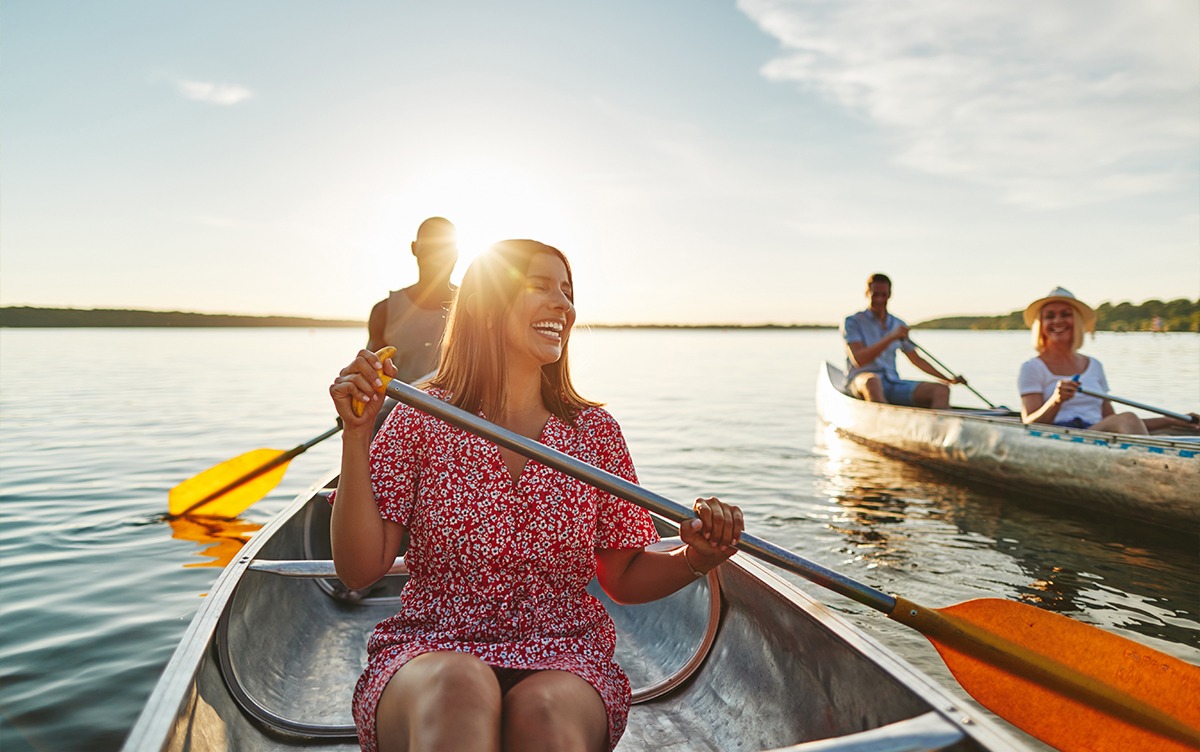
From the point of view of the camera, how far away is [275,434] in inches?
475

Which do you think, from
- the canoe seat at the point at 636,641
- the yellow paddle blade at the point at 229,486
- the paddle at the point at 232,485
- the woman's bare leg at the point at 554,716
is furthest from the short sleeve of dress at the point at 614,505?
the yellow paddle blade at the point at 229,486

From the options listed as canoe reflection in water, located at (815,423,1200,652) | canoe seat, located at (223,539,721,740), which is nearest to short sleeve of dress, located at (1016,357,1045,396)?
canoe reflection in water, located at (815,423,1200,652)

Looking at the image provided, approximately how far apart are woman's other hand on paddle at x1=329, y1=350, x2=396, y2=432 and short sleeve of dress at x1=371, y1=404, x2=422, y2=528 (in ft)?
0.37

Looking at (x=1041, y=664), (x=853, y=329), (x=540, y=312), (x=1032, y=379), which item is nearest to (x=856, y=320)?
(x=853, y=329)

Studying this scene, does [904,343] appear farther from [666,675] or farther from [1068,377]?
[666,675]

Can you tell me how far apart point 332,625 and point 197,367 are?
28264 mm

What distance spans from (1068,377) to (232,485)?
7.40 meters

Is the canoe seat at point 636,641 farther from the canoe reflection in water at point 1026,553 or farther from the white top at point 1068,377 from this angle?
the white top at point 1068,377

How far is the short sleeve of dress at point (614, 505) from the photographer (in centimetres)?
203

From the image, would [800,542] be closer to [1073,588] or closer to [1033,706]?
[1073,588]

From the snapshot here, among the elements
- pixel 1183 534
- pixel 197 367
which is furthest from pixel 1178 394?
pixel 197 367

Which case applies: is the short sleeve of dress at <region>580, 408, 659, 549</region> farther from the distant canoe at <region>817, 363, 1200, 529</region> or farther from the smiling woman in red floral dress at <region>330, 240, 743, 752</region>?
the distant canoe at <region>817, 363, 1200, 529</region>

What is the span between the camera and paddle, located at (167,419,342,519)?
657 cm

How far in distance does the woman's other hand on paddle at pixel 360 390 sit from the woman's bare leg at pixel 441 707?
21.5 inches
